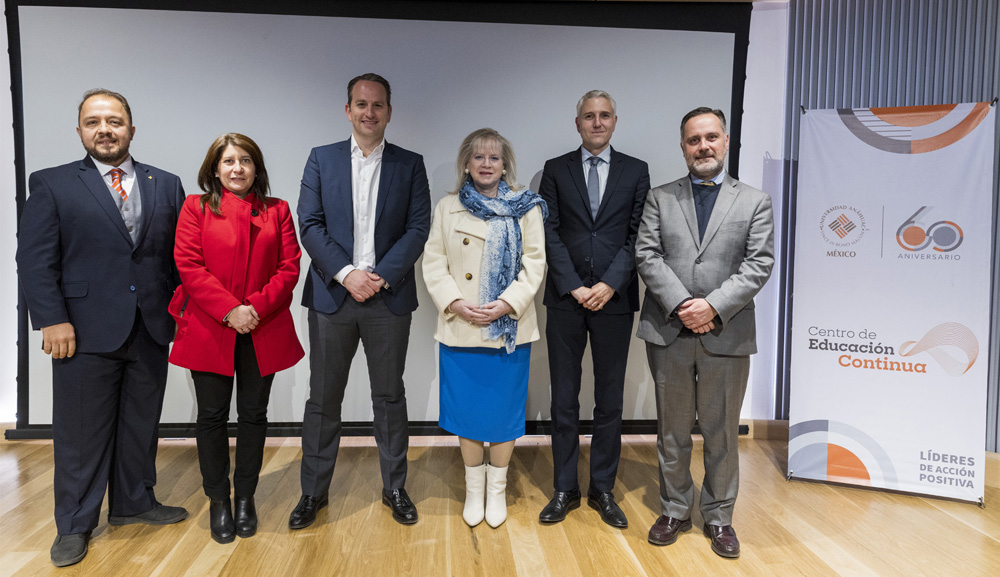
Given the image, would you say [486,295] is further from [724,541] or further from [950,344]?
[950,344]

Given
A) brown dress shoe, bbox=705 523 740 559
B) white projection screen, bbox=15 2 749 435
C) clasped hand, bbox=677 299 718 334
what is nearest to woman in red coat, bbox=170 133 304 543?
white projection screen, bbox=15 2 749 435

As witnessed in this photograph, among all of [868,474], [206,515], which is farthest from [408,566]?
[868,474]

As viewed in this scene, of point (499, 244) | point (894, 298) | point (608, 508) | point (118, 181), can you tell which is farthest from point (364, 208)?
point (894, 298)

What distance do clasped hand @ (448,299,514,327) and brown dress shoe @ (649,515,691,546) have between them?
1158mm

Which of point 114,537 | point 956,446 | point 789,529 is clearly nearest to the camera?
point 114,537

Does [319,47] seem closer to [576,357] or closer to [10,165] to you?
[10,165]

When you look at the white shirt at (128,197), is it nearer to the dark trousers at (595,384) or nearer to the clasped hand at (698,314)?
the dark trousers at (595,384)

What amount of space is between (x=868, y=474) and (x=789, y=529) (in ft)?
2.66

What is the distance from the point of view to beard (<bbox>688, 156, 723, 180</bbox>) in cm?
243

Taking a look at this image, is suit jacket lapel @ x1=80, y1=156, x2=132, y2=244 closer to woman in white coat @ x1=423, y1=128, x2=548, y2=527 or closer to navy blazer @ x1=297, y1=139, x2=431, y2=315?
navy blazer @ x1=297, y1=139, x2=431, y2=315

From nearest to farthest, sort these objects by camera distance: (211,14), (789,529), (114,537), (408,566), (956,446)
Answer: (408,566)
(114,537)
(789,529)
(956,446)
(211,14)

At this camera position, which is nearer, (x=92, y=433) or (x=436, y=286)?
(x=92, y=433)

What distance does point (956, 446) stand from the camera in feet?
9.68

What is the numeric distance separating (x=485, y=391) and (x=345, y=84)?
2168mm
